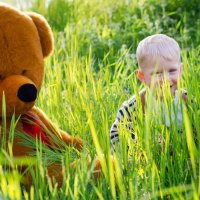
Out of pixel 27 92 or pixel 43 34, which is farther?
pixel 43 34

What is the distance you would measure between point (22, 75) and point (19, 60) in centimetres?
5

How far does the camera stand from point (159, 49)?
2.45 metres

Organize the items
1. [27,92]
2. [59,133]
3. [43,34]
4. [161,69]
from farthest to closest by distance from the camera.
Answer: [161,69] < [43,34] < [59,133] < [27,92]

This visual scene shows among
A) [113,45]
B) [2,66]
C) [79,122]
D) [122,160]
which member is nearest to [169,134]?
[122,160]

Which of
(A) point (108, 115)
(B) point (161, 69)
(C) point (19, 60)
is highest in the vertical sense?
(C) point (19, 60)

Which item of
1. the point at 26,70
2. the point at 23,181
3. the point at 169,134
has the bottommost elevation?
the point at 23,181

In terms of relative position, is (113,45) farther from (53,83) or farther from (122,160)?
(122,160)

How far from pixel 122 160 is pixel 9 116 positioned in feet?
1.65

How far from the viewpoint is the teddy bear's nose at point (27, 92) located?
6.67ft

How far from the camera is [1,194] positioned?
5.18 ft

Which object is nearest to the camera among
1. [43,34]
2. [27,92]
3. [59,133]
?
[27,92]

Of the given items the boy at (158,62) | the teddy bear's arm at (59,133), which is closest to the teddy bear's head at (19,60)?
the teddy bear's arm at (59,133)

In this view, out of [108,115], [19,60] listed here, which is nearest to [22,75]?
[19,60]

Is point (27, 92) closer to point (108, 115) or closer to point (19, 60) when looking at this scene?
point (19, 60)
